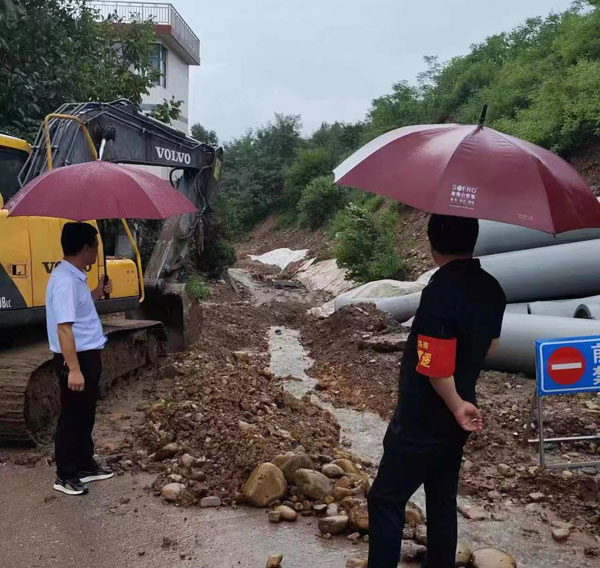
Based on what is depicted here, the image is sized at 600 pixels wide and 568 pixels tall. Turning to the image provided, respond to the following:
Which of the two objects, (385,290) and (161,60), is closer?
(385,290)

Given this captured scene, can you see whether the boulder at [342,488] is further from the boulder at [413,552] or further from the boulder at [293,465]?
the boulder at [413,552]

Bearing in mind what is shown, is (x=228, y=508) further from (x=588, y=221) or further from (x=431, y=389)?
(x=588, y=221)

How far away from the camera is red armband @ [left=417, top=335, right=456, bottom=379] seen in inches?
98.7

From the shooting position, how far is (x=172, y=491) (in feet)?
13.9

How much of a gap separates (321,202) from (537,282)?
89.6 feet

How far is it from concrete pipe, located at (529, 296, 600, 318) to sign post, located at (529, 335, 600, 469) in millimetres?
3579

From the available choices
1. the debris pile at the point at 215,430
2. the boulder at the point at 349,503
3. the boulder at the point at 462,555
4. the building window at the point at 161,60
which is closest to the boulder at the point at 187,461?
the debris pile at the point at 215,430

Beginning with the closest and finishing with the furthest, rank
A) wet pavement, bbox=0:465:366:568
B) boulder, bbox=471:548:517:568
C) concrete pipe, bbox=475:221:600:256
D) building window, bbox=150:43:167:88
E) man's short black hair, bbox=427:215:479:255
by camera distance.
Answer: man's short black hair, bbox=427:215:479:255 → boulder, bbox=471:548:517:568 → wet pavement, bbox=0:465:366:568 → concrete pipe, bbox=475:221:600:256 → building window, bbox=150:43:167:88

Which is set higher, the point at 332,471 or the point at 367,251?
the point at 367,251

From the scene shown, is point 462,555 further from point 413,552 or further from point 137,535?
point 137,535

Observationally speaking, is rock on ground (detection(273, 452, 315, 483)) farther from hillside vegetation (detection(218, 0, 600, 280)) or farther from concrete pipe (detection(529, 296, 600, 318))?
hillside vegetation (detection(218, 0, 600, 280))

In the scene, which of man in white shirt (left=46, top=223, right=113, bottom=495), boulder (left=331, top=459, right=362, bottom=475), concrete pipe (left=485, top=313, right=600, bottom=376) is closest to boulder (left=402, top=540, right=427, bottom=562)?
boulder (left=331, top=459, right=362, bottom=475)

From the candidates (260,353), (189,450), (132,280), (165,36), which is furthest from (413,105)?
(189,450)

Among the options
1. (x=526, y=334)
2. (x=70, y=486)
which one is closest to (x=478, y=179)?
(x=70, y=486)
